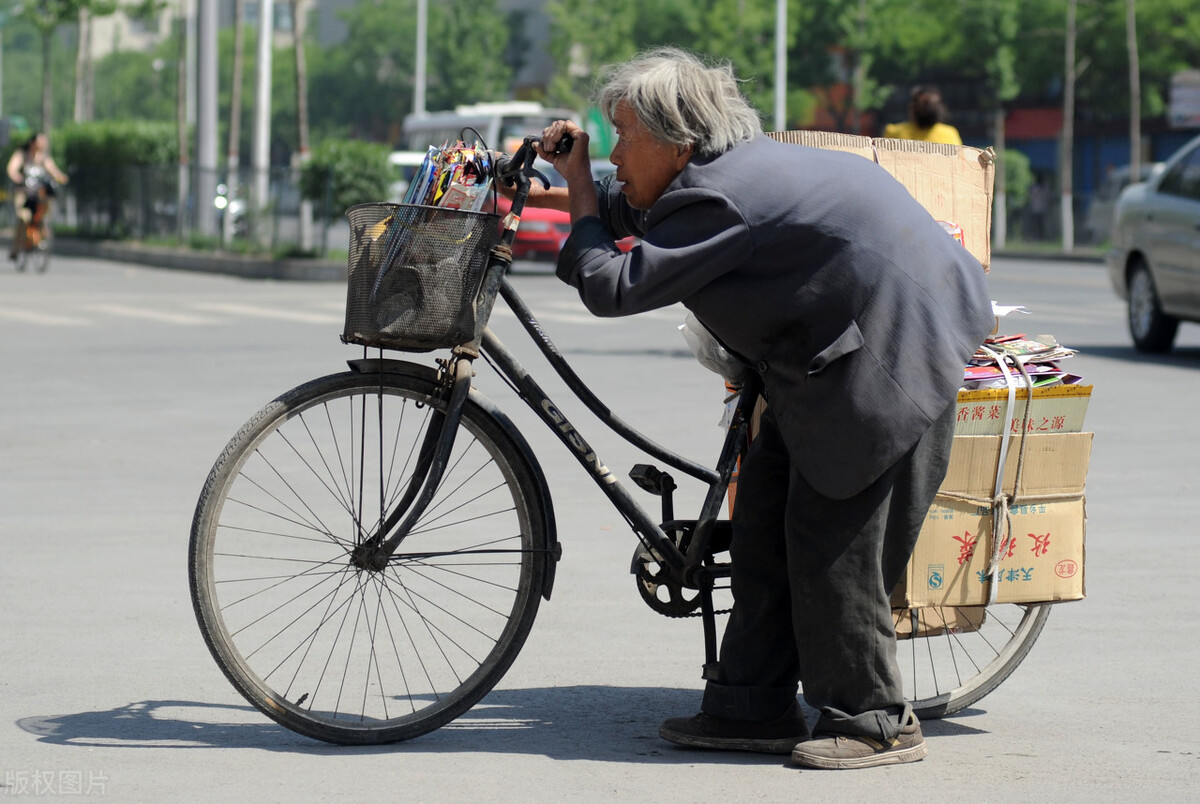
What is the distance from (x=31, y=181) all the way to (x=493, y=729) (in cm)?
2102

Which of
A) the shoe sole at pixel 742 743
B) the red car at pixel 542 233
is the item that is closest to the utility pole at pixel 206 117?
the red car at pixel 542 233

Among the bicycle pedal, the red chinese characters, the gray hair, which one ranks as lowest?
the red chinese characters

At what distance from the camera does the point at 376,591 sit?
178 inches

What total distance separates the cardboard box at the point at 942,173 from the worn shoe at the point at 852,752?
1168 millimetres

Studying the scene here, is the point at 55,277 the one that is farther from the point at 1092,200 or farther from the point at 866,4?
the point at 866,4

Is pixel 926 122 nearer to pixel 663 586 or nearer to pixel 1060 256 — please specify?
pixel 663 586

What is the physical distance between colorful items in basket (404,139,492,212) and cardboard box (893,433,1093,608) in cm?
121

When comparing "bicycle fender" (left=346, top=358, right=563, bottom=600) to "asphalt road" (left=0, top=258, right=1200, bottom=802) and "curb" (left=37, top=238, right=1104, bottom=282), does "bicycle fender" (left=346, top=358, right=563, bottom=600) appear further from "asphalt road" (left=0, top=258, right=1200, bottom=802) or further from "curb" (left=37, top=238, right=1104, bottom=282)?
"curb" (left=37, top=238, right=1104, bottom=282)

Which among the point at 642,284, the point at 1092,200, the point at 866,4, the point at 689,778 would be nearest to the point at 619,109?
the point at 642,284

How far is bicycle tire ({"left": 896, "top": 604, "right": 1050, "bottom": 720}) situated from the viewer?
4434mm

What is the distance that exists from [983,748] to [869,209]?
1.28m

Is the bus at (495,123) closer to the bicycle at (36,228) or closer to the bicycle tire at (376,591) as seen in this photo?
the bicycle at (36,228)

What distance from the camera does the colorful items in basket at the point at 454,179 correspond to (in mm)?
3994

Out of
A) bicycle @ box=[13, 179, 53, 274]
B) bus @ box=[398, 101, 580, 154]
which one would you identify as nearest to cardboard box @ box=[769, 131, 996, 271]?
bicycle @ box=[13, 179, 53, 274]
